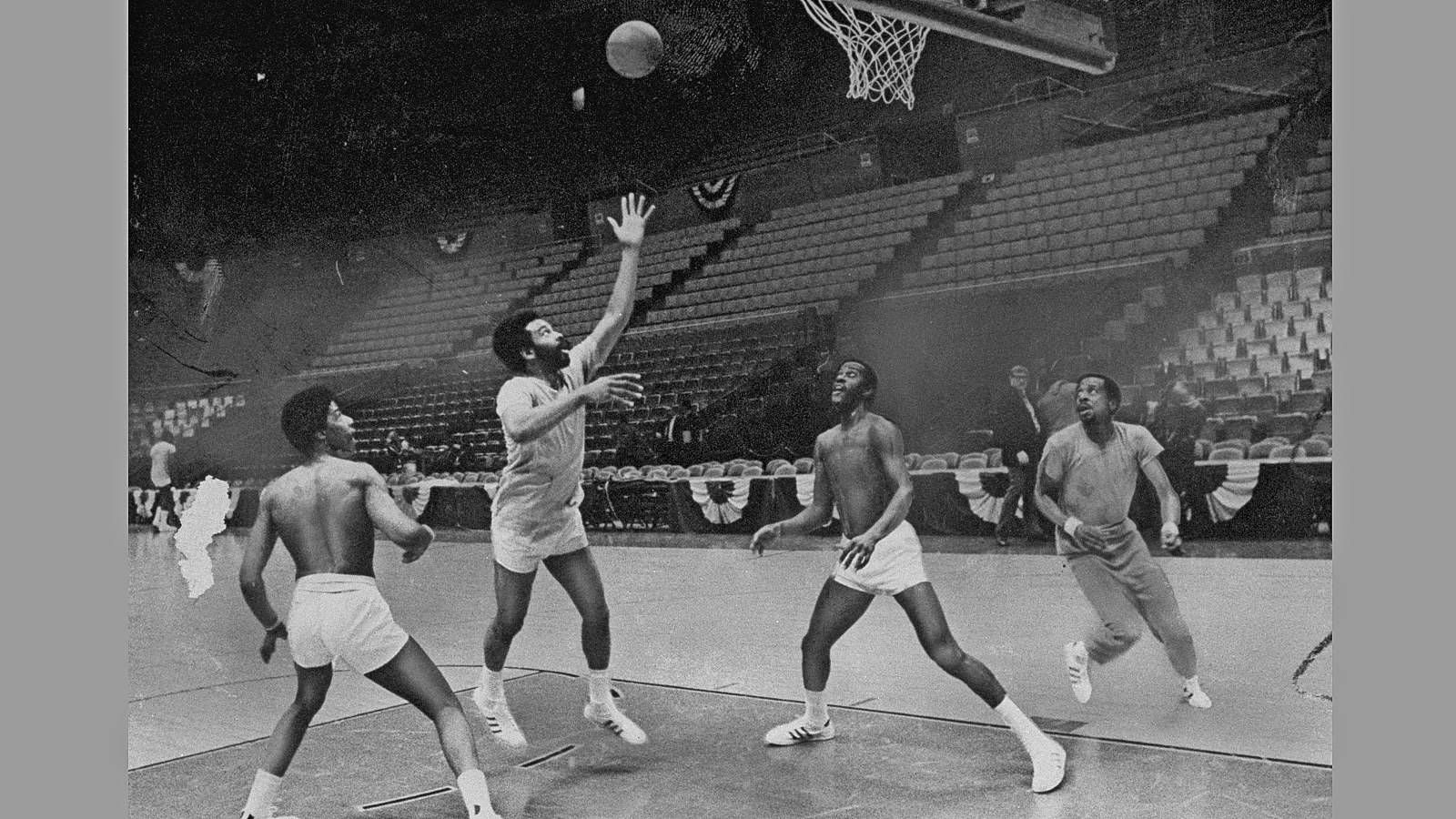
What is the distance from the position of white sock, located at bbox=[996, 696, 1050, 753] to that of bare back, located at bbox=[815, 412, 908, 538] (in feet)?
2.54

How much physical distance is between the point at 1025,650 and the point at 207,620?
11.1 feet

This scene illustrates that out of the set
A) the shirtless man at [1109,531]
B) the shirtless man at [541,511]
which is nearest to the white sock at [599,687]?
the shirtless man at [541,511]

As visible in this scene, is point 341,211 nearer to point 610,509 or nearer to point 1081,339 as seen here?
point 610,509

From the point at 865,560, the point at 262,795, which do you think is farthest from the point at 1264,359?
the point at 262,795

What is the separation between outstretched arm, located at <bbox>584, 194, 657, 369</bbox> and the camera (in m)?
5.12

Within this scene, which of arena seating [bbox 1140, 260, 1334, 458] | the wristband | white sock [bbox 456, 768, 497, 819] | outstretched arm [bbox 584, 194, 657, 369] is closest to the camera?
white sock [bbox 456, 768, 497, 819]

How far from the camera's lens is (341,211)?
5.95 m

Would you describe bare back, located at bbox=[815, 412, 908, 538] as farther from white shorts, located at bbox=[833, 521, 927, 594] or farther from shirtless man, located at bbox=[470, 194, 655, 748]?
shirtless man, located at bbox=[470, 194, 655, 748]

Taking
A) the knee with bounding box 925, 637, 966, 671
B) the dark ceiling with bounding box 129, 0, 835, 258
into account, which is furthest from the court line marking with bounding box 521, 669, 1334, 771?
the dark ceiling with bounding box 129, 0, 835, 258

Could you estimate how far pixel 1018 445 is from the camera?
4918mm

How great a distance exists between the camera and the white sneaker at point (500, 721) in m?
5.05

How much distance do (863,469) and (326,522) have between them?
1855 mm

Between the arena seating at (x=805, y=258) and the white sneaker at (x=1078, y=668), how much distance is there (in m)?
1.54

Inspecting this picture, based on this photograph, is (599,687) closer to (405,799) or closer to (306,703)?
(405,799)
